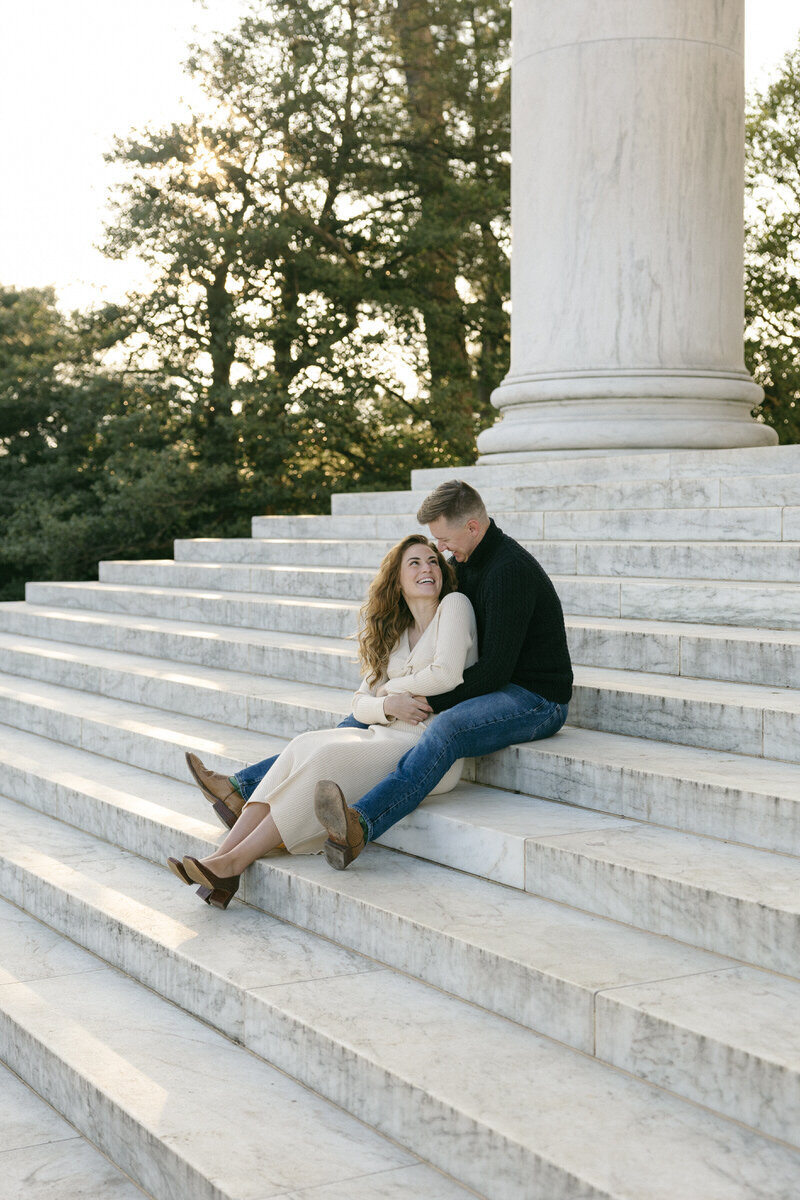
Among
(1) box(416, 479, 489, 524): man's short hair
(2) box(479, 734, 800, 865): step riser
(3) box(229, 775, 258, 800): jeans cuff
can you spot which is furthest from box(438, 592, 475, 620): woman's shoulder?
(3) box(229, 775, 258, 800): jeans cuff

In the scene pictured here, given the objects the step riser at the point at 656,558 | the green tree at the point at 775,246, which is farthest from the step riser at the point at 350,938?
the green tree at the point at 775,246

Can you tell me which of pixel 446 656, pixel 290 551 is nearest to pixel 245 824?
pixel 446 656

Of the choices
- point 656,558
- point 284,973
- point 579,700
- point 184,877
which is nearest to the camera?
point 284,973

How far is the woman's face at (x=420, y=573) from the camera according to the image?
566cm

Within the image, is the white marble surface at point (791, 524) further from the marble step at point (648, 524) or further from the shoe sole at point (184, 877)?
the shoe sole at point (184, 877)

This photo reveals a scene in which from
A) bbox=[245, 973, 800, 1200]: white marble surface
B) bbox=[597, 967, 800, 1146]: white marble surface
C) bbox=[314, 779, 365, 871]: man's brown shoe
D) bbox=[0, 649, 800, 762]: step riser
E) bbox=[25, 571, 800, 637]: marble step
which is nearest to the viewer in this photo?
bbox=[245, 973, 800, 1200]: white marble surface

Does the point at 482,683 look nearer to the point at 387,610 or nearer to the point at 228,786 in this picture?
the point at 387,610


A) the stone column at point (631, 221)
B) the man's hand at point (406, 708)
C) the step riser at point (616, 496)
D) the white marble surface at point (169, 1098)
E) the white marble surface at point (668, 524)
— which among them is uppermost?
the stone column at point (631, 221)

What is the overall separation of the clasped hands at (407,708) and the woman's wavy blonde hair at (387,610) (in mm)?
285

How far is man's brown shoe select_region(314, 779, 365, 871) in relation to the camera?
16.2ft

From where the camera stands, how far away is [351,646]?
814cm

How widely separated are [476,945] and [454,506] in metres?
2.11

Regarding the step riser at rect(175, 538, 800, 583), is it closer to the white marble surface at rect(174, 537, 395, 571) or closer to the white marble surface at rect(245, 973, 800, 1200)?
the white marble surface at rect(174, 537, 395, 571)

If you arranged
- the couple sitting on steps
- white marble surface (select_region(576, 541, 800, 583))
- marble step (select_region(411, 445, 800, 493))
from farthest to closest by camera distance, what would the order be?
marble step (select_region(411, 445, 800, 493)), white marble surface (select_region(576, 541, 800, 583)), the couple sitting on steps
